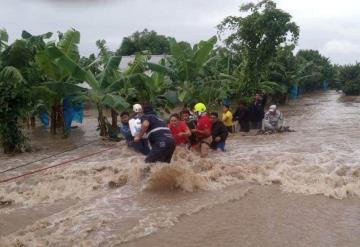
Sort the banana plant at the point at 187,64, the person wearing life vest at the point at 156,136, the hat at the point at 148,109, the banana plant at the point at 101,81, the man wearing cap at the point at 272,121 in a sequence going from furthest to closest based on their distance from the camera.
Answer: the banana plant at the point at 187,64, the man wearing cap at the point at 272,121, the banana plant at the point at 101,81, the hat at the point at 148,109, the person wearing life vest at the point at 156,136

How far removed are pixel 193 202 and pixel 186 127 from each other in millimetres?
3257

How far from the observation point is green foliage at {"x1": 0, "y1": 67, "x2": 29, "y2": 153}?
11.7 meters

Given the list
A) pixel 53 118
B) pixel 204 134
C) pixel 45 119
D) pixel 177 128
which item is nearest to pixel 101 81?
pixel 53 118

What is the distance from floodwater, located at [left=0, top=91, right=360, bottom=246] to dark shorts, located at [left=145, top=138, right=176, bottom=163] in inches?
6.8

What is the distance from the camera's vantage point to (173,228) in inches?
248

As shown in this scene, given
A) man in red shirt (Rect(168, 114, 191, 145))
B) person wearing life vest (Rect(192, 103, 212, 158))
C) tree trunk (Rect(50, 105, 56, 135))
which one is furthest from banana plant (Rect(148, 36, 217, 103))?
man in red shirt (Rect(168, 114, 191, 145))

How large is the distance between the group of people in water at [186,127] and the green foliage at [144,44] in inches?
1110

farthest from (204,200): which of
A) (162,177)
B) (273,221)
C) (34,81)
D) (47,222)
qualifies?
(34,81)

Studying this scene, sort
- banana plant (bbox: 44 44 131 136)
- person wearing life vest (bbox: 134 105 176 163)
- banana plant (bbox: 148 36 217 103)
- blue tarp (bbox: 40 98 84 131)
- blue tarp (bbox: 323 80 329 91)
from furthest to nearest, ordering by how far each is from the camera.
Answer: blue tarp (bbox: 323 80 329 91), banana plant (bbox: 148 36 217 103), blue tarp (bbox: 40 98 84 131), banana plant (bbox: 44 44 131 136), person wearing life vest (bbox: 134 105 176 163)

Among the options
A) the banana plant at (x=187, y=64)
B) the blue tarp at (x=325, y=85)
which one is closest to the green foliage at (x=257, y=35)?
the banana plant at (x=187, y=64)

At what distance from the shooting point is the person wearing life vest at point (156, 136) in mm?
8484

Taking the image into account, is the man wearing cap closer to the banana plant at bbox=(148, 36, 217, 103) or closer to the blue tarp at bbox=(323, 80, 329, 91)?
the banana plant at bbox=(148, 36, 217, 103)

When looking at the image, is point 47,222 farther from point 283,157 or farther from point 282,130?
point 282,130

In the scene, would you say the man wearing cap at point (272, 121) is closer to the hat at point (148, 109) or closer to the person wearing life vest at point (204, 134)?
the person wearing life vest at point (204, 134)
